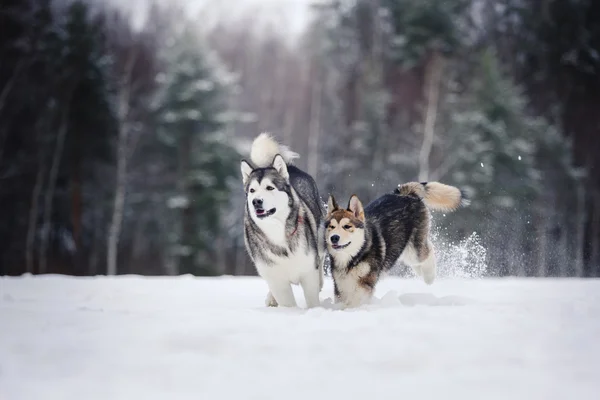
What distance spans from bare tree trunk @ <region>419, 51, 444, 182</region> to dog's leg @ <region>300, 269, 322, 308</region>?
13.5 meters

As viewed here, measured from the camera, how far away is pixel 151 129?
19.3 m

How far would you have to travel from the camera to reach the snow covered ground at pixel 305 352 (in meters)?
2.48

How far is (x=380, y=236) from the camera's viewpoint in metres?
5.16

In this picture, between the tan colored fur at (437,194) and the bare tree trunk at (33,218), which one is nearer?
the tan colored fur at (437,194)

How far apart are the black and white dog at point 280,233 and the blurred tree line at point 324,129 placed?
10.3m

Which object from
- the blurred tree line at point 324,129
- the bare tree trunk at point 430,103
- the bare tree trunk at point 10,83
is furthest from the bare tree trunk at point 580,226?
the bare tree trunk at point 10,83

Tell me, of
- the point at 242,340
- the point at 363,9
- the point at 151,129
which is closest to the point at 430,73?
the point at 363,9

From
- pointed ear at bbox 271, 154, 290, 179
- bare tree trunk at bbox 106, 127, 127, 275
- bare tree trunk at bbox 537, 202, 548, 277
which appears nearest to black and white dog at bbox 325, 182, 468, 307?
pointed ear at bbox 271, 154, 290, 179

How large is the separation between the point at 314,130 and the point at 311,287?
17.1m

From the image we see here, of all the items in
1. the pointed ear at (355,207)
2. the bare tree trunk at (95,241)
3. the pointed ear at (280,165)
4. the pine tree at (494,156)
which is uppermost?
the pine tree at (494,156)

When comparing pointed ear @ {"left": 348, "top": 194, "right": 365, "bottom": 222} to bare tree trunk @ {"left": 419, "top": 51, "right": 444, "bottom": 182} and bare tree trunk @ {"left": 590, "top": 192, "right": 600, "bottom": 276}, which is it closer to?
bare tree trunk @ {"left": 419, "top": 51, "right": 444, "bottom": 182}

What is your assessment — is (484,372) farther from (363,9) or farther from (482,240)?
(363,9)

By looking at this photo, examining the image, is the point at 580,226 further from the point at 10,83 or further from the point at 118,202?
the point at 10,83

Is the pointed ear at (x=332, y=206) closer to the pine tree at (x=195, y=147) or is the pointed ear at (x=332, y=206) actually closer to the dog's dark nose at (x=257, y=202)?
the dog's dark nose at (x=257, y=202)
